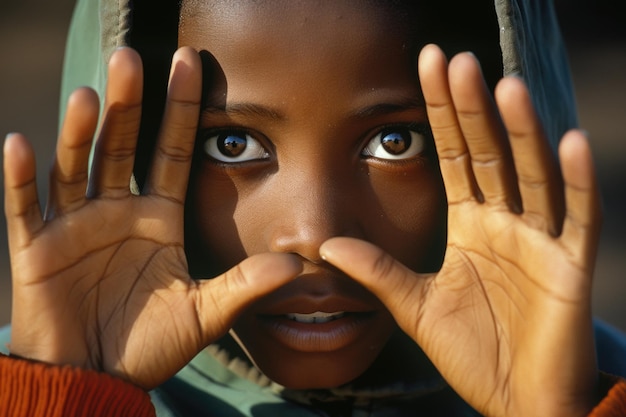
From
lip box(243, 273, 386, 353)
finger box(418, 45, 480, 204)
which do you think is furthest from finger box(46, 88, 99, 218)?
finger box(418, 45, 480, 204)

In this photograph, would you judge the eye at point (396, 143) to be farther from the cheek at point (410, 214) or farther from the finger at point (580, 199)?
the finger at point (580, 199)

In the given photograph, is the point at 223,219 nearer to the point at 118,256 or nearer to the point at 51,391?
the point at 118,256

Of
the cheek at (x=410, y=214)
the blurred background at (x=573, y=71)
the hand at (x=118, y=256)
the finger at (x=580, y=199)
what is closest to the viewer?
the finger at (x=580, y=199)

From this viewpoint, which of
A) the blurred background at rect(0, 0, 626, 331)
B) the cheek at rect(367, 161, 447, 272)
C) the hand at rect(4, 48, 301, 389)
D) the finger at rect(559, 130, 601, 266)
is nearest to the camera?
the finger at rect(559, 130, 601, 266)

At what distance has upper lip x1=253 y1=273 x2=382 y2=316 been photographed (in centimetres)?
116

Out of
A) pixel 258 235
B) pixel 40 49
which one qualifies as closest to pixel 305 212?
pixel 258 235

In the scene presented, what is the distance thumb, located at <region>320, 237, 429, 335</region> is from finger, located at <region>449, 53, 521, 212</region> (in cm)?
13

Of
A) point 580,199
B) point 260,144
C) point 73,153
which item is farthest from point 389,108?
point 73,153

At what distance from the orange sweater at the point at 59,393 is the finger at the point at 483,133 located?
0.79ft

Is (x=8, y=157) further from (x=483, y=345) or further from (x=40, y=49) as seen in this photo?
(x=40, y=49)

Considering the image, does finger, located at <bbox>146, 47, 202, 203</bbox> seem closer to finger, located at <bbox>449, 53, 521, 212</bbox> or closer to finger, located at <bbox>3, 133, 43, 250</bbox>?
finger, located at <bbox>3, 133, 43, 250</bbox>

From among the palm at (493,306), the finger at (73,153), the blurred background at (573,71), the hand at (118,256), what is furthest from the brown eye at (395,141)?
the blurred background at (573,71)

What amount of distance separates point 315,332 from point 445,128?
0.30m

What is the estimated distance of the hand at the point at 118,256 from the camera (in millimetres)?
1084
